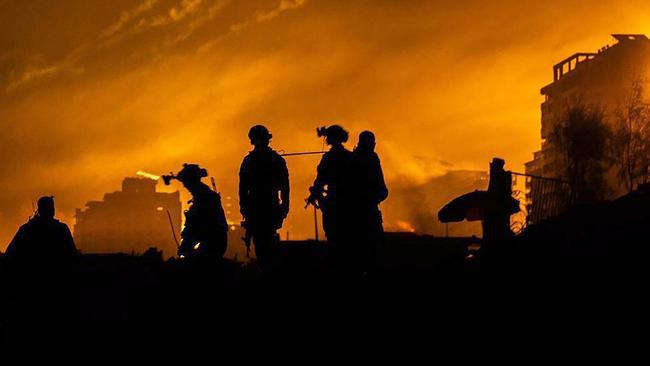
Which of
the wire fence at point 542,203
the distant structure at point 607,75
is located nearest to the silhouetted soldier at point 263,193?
the wire fence at point 542,203

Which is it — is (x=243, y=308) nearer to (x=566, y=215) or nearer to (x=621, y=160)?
(x=566, y=215)

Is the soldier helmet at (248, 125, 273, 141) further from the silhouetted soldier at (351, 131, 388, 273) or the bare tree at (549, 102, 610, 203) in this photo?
the bare tree at (549, 102, 610, 203)

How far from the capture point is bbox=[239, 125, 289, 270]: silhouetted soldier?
1498 centimetres

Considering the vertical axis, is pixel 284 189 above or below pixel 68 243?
above

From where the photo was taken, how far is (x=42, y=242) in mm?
14797

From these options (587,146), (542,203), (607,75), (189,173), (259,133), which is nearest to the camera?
(189,173)

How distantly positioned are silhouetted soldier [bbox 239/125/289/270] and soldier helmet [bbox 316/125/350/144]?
0.72 m

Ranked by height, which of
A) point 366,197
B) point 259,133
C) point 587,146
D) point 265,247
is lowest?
point 265,247

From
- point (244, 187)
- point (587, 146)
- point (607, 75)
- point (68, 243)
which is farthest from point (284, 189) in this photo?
point (607, 75)

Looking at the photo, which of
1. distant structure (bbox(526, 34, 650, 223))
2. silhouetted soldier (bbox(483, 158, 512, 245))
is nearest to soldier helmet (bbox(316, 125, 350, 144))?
silhouetted soldier (bbox(483, 158, 512, 245))

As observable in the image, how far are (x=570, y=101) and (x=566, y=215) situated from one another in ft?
421

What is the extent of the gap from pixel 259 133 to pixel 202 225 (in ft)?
5.08

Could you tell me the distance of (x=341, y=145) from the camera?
14.9 m

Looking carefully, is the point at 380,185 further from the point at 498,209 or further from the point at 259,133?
the point at 498,209
